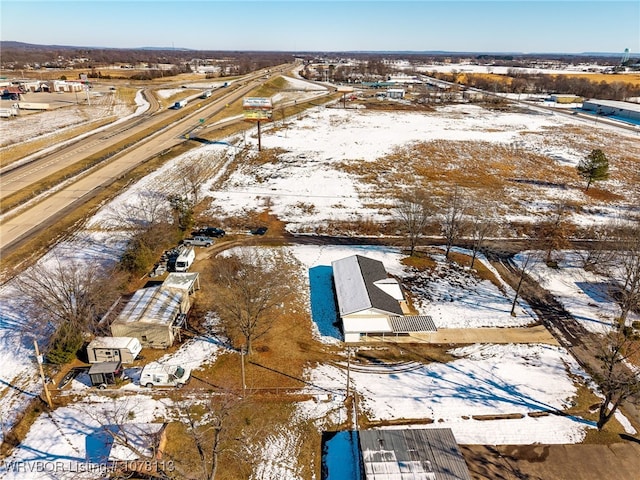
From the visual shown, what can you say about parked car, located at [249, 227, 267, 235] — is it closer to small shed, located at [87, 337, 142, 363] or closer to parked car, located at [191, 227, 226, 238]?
parked car, located at [191, 227, 226, 238]

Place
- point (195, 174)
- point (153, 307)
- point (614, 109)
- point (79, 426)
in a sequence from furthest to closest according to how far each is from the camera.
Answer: point (614, 109)
point (195, 174)
point (153, 307)
point (79, 426)

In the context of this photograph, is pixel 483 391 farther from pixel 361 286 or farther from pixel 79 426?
pixel 79 426

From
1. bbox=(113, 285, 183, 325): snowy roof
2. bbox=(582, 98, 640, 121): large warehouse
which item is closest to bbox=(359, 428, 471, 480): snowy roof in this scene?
bbox=(113, 285, 183, 325): snowy roof

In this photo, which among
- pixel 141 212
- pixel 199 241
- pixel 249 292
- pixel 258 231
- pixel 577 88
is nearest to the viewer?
pixel 249 292

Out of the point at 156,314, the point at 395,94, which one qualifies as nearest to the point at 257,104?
the point at 156,314

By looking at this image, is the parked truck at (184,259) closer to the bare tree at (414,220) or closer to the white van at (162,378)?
the white van at (162,378)

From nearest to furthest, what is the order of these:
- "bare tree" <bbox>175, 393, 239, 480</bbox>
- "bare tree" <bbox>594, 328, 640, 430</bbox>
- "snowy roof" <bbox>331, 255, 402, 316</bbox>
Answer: "bare tree" <bbox>175, 393, 239, 480</bbox>
"bare tree" <bbox>594, 328, 640, 430</bbox>
"snowy roof" <bbox>331, 255, 402, 316</bbox>

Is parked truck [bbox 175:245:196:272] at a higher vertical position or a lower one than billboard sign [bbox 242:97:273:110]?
lower

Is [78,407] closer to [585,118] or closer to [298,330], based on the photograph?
[298,330]
